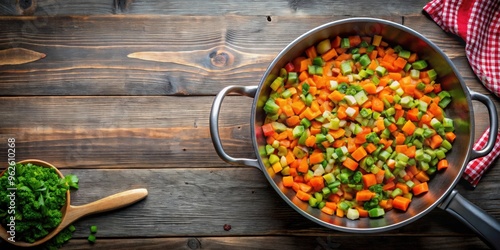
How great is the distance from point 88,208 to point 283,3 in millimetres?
1182

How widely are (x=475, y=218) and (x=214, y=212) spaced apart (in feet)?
3.30

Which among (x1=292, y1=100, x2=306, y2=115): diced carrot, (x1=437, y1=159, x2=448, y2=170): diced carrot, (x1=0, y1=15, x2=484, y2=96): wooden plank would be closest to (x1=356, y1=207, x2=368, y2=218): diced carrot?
(x1=437, y1=159, x2=448, y2=170): diced carrot

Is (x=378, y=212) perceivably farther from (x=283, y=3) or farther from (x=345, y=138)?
(x=283, y=3)

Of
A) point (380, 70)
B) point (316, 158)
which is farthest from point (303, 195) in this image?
point (380, 70)

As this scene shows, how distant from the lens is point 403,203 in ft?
6.37

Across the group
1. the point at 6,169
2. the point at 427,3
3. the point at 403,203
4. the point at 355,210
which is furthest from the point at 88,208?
the point at 427,3

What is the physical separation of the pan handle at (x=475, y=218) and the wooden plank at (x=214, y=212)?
22cm

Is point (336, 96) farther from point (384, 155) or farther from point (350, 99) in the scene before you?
point (384, 155)

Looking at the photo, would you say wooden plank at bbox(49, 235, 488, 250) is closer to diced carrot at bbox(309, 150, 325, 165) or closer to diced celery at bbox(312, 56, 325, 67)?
diced carrot at bbox(309, 150, 325, 165)

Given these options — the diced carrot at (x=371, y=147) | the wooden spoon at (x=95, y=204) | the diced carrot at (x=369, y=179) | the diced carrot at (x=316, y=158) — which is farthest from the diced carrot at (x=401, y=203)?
the wooden spoon at (x=95, y=204)

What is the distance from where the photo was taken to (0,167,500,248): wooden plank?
209cm

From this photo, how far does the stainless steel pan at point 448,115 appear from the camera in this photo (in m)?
1.82

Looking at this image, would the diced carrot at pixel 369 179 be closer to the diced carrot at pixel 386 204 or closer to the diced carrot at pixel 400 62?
the diced carrot at pixel 386 204

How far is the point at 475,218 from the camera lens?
6.09 feet
